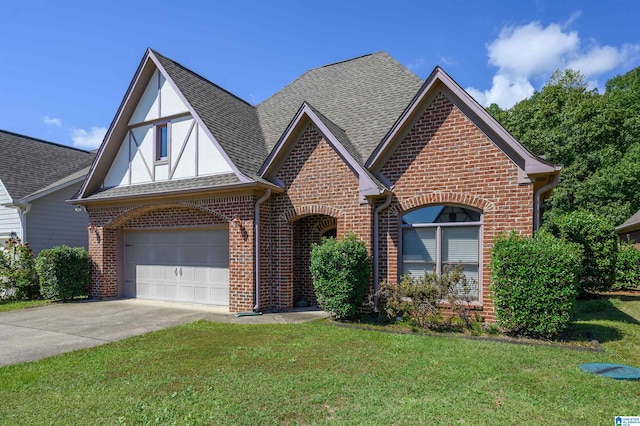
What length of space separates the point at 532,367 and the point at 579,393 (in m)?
1.02

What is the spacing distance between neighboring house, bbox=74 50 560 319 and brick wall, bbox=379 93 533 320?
25 millimetres

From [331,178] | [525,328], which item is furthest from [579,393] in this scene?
[331,178]

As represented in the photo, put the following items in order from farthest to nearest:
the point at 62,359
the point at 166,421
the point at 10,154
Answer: the point at 10,154 → the point at 62,359 → the point at 166,421

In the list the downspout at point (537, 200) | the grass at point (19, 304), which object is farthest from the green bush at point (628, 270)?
the grass at point (19, 304)

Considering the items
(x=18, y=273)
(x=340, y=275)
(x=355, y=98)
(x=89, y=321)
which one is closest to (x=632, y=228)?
(x=355, y=98)

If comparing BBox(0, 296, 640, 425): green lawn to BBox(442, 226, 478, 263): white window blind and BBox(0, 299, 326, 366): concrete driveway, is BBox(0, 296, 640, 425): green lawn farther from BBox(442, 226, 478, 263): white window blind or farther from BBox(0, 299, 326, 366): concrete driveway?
BBox(442, 226, 478, 263): white window blind

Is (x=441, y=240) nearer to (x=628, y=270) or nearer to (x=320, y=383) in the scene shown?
(x=320, y=383)

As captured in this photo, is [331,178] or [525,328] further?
[331,178]

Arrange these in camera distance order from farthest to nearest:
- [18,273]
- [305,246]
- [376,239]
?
1. [18,273]
2. [305,246]
3. [376,239]

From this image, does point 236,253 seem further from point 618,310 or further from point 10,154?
point 10,154

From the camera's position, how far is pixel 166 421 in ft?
13.8

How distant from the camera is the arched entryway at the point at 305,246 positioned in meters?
11.7

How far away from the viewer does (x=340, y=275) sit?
8906 millimetres

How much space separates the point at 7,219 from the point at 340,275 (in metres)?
15.5
